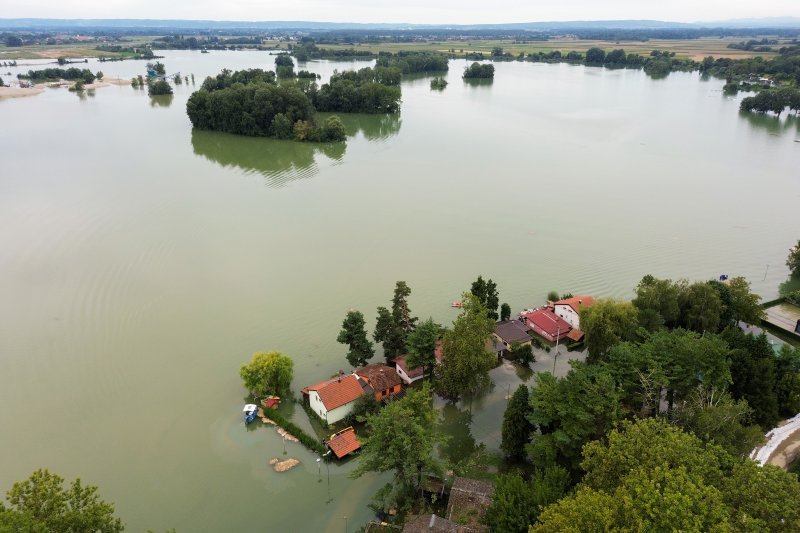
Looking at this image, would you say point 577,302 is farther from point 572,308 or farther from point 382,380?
point 382,380

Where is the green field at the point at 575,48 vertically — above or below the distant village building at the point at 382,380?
above

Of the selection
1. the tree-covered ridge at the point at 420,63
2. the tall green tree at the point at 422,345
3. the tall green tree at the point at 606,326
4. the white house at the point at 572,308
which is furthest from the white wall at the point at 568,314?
the tree-covered ridge at the point at 420,63

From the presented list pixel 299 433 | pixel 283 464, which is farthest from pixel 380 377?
pixel 283 464

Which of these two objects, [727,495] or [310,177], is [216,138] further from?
[727,495]

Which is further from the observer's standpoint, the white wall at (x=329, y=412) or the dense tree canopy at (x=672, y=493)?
the white wall at (x=329, y=412)

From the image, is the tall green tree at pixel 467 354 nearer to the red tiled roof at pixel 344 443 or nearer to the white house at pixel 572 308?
the red tiled roof at pixel 344 443

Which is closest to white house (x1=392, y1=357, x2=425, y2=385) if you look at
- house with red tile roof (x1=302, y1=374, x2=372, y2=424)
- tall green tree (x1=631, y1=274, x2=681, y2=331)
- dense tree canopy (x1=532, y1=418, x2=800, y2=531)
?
house with red tile roof (x1=302, y1=374, x2=372, y2=424)

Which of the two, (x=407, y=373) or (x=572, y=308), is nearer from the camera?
(x=407, y=373)
